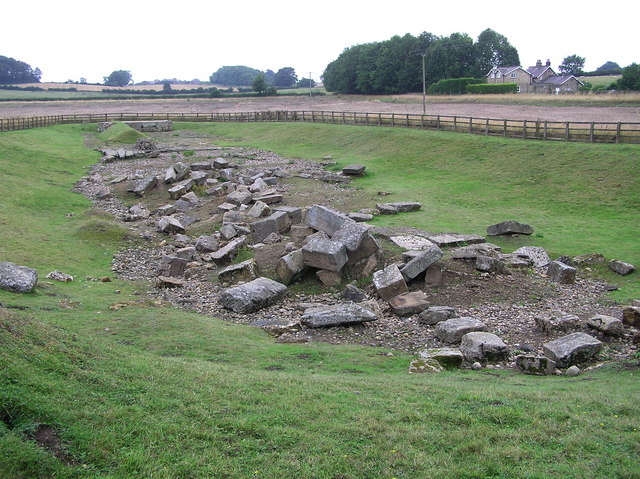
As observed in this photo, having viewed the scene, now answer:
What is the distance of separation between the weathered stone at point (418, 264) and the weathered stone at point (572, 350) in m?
5.49

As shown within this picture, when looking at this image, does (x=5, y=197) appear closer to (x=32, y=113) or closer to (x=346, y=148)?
(x=346, y=148)

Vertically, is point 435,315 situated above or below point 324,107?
below

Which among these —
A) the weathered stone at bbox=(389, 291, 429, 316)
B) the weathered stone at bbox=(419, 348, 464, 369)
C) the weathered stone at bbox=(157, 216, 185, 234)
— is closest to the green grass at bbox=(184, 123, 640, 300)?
the weathered stone at bbox=(389, 291, 429, 316)

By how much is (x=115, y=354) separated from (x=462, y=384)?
632cm

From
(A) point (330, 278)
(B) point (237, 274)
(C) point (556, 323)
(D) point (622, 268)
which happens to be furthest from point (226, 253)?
(D) point (622, 268)

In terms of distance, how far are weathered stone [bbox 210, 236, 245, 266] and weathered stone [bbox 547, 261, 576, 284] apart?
11.0m

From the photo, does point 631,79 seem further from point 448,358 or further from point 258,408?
point 258,408

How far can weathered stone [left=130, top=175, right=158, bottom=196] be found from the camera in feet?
120

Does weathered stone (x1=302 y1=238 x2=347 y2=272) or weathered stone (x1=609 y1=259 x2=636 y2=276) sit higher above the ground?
weathered stone (x1=302 y1=238 x2=347 y2=272)

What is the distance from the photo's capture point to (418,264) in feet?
61.1

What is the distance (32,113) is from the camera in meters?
93.0

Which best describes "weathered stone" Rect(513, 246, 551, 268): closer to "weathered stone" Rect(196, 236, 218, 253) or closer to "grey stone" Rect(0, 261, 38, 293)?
"weathered stone" Rect(196, 236, 218, 253)

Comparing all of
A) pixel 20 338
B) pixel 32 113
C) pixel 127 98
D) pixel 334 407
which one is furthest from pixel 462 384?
pixel 127 98

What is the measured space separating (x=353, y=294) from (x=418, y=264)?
218cm
